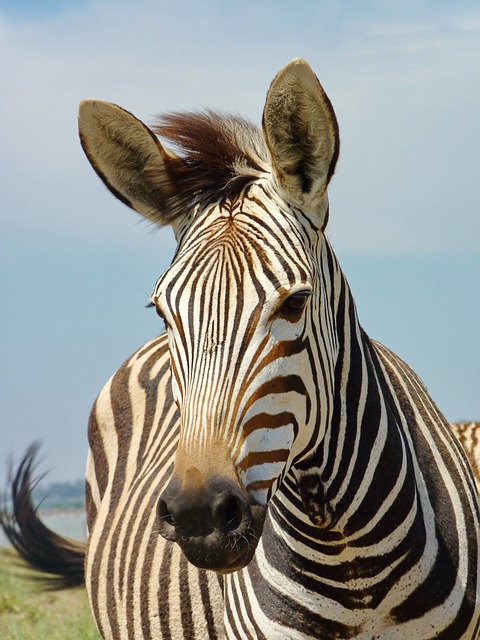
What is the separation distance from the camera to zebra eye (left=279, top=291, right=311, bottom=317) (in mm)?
3312

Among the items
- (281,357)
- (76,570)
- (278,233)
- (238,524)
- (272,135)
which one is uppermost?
(272,135)

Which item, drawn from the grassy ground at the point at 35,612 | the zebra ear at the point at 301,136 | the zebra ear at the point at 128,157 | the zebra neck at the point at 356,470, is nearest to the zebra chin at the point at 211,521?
the zebra neck at the point at 356,470

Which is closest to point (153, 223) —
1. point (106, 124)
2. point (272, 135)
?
→ point (106, 124)

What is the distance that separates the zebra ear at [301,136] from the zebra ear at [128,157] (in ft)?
1.69

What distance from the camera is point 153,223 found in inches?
161

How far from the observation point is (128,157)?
4.11 meters

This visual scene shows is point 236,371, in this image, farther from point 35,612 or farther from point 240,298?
point 35,612

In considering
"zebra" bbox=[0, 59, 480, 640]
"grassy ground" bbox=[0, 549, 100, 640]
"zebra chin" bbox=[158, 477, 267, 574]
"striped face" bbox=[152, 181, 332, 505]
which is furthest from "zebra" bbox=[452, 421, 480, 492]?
"zebra chin" bbox=[158, 477, 267, 574]

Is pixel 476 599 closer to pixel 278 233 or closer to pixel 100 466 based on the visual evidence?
pixel 278 233

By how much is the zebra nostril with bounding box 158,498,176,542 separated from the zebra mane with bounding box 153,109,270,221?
1272 mm

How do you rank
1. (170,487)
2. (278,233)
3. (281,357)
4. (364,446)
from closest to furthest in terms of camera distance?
(170,487) → (281,357) → (278,233) → (364,446)

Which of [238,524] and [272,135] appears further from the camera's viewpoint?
[272,135]

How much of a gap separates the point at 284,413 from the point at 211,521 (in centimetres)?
49

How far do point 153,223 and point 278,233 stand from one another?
0.78 meters
